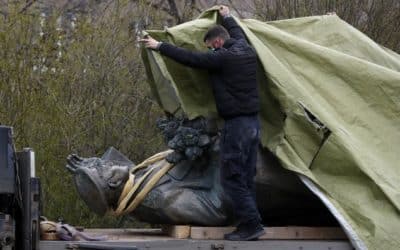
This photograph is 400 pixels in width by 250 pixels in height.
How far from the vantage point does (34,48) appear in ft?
36.9

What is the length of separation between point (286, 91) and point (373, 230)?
108 cm

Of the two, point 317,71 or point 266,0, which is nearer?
point 317,71

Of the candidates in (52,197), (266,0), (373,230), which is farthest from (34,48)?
(373,230)

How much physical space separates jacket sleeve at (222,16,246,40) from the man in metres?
0.19

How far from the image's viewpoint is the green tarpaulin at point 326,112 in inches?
269

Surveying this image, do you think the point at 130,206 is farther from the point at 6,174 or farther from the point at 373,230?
the point at 373,230

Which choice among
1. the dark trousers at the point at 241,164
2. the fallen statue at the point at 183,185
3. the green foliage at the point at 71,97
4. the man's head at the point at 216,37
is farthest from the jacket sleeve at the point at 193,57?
the green foliage at the point at 71,97

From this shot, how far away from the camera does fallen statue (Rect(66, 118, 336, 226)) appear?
7.01m

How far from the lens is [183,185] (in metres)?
7.15

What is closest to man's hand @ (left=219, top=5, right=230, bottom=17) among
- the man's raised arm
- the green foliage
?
the man's raised arm

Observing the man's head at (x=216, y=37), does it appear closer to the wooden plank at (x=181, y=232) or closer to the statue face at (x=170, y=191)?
the statue face at (x=170, y=191)

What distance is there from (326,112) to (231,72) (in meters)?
0.72

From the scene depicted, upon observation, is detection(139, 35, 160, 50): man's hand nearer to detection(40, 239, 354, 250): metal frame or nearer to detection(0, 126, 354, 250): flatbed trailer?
detection(0, 126, 354, 250): flatbed trailer

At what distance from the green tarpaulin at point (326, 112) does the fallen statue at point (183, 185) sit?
207 millimetres
